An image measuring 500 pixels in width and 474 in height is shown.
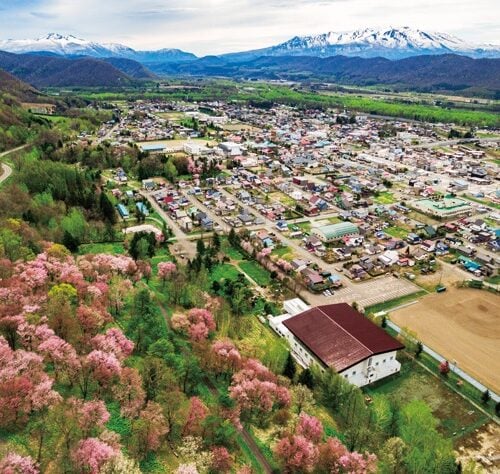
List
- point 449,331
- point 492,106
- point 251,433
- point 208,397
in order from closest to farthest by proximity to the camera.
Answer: point 251,433 < point 208,397 < point 449,331 < point 492,106

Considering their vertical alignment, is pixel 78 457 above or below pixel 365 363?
above

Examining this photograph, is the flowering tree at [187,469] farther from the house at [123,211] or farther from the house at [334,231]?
the house at [123,211]

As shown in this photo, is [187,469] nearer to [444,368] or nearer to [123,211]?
[444,368]

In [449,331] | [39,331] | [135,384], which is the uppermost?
[39,331]

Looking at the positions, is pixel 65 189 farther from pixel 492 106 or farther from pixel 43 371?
pixel 492 106

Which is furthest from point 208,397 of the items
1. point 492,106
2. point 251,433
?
point 492,106

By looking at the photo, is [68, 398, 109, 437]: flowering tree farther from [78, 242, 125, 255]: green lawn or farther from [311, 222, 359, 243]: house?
[311, 222, 359, 243]: house

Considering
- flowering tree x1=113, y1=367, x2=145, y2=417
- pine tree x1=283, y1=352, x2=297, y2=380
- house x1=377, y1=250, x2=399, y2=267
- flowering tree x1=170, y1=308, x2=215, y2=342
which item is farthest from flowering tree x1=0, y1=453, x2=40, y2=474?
house x1=377, y1=250, x2=399, y2=267
